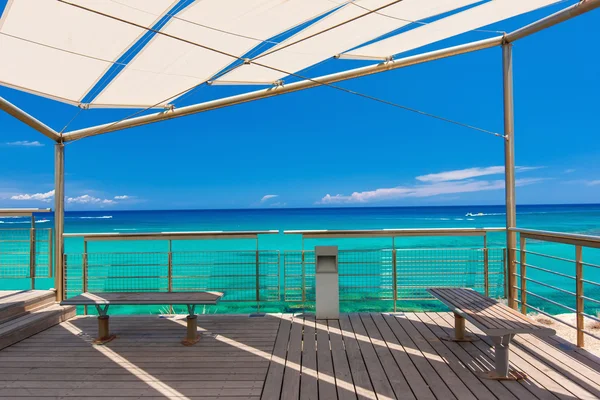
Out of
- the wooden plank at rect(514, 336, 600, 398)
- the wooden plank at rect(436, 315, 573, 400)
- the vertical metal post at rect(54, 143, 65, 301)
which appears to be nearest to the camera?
the wooden plank at rect(436, 315, 573, 400)

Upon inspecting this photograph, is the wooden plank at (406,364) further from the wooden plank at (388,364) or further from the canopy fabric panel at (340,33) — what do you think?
the canopy fabric panel at (340,33)

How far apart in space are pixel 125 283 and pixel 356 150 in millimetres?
43845

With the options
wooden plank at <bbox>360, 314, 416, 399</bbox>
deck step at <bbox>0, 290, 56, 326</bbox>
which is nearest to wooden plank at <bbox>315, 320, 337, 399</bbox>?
wooden plank at <bbox>360, 314, 416, 399</bbox>

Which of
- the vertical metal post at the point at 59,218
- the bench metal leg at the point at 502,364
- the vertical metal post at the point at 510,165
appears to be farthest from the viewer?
the vertical metal post at the point at 59,218

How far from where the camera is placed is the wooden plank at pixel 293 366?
2.70 m

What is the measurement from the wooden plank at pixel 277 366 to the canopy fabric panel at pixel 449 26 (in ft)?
10.6

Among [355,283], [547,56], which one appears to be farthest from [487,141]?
[355,283]

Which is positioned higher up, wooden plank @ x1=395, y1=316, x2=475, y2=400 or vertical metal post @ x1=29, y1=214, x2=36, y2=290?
vertical metal post @ x1=29, y1=214, x2=36, y2=290

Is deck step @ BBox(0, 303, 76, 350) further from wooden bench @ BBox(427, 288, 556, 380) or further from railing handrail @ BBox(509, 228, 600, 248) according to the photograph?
railing handrail @ BBox(509, 228, 600, 248)

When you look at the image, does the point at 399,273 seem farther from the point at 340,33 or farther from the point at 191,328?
the point at 340,33

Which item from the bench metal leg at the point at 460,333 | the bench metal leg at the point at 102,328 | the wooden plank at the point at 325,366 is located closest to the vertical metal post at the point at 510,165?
the bench metal leg at the point at 460,333

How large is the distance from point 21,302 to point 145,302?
6.26ft

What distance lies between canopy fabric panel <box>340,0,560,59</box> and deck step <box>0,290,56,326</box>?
15.6 ft

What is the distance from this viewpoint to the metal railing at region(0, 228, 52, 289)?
5.17m
